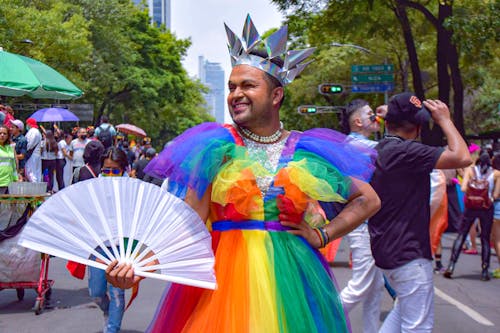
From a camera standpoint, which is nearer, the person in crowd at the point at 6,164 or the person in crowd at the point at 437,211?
the person in crowd at the point at 437,211

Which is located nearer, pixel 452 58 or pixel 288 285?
pixel 288 285

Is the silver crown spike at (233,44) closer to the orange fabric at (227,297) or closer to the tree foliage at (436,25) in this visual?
the orange fabric at (227,297)

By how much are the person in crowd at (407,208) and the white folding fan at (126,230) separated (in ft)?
5.96

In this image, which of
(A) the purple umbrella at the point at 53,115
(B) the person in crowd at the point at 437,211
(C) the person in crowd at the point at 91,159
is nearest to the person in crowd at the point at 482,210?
(B) the person in crowd at the point at 437,211

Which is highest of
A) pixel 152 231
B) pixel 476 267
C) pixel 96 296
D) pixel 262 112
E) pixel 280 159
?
pixel 262 112

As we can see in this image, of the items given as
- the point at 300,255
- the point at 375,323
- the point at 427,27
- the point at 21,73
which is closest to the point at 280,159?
the point at 300,255

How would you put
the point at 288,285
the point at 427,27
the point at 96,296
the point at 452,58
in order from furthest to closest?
the point at 427,27 → the point at 452,58 → the point at 96,296 → the point at 288,285

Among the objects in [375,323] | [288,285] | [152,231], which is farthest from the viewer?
[375,323]

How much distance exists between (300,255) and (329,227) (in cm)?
23

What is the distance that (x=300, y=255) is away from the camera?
3.02 metres

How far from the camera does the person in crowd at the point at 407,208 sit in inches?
165

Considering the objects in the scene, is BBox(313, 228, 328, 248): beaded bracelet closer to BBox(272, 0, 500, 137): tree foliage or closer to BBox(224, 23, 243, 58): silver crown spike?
BBox(224, 23, 243, 58): silver crown spike

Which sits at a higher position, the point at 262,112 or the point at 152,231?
the point at 262,112

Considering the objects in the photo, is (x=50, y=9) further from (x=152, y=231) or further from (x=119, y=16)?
(x=152, y=231)
